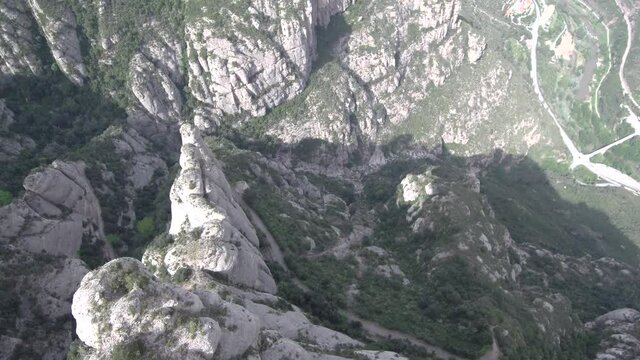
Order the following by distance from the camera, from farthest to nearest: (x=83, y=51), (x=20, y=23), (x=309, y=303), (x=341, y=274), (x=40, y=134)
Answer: (x=83, y=51) → (x=20, y=23) → (x=40, y=134) → (x=341, y=274) → (x=309, y=303)

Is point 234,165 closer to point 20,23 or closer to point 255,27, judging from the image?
point 255,27

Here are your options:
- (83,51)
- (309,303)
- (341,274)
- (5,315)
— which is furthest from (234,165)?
(83,51)

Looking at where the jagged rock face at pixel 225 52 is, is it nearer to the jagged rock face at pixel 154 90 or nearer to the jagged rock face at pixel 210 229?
the jagged rock face at pixel 154 90

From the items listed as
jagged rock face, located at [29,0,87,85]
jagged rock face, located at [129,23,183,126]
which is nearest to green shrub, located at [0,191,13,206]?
jagged rock face, located at [129,23,183,126]

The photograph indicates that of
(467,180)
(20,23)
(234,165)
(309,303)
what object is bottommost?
(309,303)

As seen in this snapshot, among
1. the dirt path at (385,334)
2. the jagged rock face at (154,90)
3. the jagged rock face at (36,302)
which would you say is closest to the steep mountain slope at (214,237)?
the jagged rock face at (36,302)

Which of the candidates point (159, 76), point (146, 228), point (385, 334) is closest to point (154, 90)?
point (159, 76)

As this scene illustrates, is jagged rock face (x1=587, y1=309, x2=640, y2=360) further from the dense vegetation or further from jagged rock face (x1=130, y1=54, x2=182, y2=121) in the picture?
jagged rock face (x1=130, y1=54, x2=182, y2=121)
